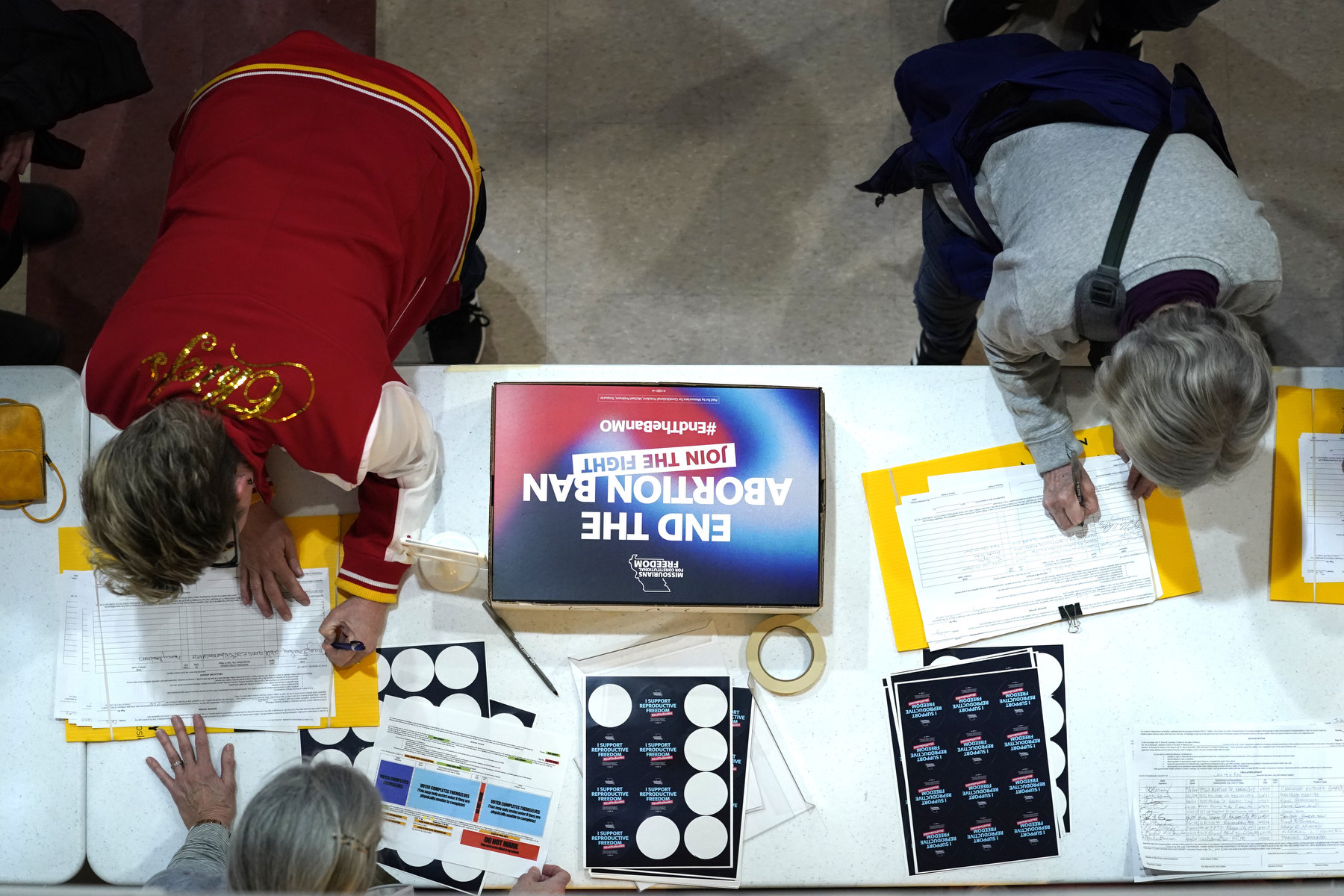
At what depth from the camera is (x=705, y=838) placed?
4.53 feet

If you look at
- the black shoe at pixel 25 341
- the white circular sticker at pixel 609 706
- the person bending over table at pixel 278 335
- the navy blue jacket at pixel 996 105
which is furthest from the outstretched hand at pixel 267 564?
the navy blue jacket at pixel 996 105

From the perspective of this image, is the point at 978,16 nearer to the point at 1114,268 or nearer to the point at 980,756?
the point at 1114,268

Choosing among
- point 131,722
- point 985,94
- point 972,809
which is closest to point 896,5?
point 985,94

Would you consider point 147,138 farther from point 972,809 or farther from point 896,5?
point 972,809

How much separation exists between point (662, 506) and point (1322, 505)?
1.01m

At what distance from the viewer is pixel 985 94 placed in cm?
128

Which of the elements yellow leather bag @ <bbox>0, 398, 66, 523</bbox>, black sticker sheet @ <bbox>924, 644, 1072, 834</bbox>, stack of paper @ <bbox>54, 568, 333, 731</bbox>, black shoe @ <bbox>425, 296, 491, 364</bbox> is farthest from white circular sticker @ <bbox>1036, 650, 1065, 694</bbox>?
yellow leather bag @ <bbox>0, 398, 66, 523</bbox>

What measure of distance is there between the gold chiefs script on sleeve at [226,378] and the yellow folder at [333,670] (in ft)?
0.97

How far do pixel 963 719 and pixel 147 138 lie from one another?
224 centimetres

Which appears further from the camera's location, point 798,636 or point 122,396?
point 798,636

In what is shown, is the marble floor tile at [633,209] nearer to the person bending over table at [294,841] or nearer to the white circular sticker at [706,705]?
the white circular sticker at [706,705]

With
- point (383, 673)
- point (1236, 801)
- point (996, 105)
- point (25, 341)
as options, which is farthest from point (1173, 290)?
point (25, 341)

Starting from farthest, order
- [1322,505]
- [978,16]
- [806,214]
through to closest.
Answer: [806,214]
[978,16]
[1322,505]

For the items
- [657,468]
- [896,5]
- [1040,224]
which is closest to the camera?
[1040,224]
